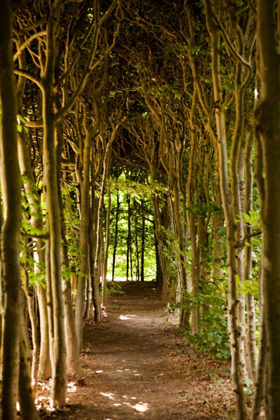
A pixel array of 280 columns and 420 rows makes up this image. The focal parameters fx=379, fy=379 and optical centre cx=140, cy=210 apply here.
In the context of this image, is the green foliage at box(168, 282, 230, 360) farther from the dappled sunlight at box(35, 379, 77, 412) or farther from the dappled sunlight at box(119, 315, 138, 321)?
the dappled sunlight at box(119, 315, 138, 321)

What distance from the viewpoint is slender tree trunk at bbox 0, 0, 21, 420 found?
3.69 metres

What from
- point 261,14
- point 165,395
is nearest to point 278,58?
point 261,14

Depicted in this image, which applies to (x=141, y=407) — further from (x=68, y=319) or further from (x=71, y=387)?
(x=68, y=319)

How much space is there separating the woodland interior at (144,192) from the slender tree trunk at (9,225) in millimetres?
11

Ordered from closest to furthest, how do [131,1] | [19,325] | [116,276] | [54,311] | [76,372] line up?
[19,325], [54,311], [76,372], [131,1], [116,276]

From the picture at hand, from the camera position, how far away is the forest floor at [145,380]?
550 centimetres

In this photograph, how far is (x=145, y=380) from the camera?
748cm

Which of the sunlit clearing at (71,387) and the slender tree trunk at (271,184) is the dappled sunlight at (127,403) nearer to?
the sunlit clearing at (71,387)

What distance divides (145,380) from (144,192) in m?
8.27

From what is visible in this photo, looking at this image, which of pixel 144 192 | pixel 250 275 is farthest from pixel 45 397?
pixel 144 192

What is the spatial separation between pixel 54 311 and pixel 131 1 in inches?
268

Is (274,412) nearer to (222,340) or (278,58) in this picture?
(278,58)

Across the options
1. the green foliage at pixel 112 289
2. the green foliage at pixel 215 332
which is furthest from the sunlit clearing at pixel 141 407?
the green foliage at pixel 112 289

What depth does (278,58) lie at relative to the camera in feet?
10.2
